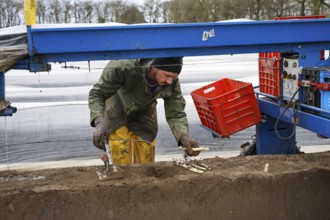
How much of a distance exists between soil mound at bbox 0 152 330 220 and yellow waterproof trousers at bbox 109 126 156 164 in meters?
0.62

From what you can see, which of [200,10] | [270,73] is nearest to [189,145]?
[270,73]

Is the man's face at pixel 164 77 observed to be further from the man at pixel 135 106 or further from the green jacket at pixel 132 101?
the green jacket at pixel 132 101

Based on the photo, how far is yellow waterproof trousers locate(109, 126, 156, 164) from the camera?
3922 mm

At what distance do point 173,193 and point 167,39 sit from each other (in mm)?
1066

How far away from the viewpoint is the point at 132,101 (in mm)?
3773

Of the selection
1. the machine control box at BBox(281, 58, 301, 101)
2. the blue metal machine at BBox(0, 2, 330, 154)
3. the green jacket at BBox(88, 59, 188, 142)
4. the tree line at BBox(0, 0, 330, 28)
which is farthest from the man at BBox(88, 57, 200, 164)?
the tree line at BBox(0, 0, 330, 28)

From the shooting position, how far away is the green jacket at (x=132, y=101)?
3465 mm

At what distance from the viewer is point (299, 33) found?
9.32ft

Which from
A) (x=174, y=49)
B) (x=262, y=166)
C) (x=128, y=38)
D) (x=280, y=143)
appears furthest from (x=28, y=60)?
(x=280, y=143)

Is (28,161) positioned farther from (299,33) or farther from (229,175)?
(299,33)

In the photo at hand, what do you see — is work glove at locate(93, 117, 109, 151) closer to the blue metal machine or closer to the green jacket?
the green jacket

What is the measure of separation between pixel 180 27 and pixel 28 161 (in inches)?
145

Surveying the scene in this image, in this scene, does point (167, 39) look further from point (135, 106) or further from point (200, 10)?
point (200, 10)

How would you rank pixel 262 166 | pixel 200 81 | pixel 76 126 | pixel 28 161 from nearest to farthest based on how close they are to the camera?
pixel 262 166 → pixel 28 161 → pixel 76 126 → pixel 200 81
